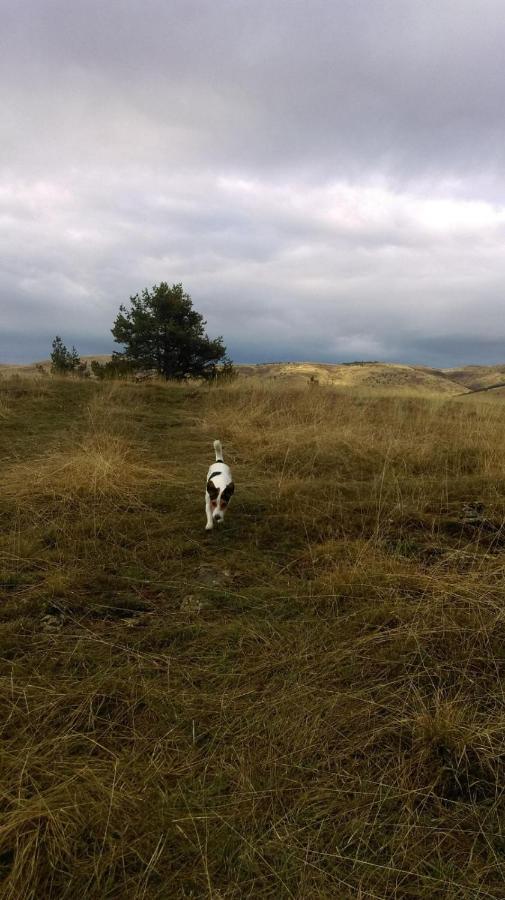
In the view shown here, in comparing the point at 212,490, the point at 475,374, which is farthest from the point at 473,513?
the point at 475,374

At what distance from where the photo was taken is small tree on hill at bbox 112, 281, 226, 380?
65.4 feet

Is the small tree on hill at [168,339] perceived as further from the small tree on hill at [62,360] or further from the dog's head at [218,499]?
the dog's head at [218,499]

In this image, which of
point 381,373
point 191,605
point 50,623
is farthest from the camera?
point 381,373

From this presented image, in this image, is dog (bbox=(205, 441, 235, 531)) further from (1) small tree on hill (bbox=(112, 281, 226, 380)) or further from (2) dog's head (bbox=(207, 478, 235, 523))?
(1) small tree on hill (bbox=(112, 281, 226, 380))

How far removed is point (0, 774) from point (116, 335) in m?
20.7

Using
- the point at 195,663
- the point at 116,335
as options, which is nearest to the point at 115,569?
the point at 195,663

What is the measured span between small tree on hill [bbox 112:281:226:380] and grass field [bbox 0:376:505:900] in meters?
15.3

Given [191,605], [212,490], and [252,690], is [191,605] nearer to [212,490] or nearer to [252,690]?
[252,690]

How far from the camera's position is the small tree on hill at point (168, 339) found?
65.4 feet

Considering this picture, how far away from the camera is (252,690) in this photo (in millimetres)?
2299

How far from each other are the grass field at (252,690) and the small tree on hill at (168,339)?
601 inches

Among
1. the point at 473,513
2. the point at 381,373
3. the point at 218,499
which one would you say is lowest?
the point at 473,513

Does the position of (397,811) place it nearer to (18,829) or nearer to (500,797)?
(500,797)

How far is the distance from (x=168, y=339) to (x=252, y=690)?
1891cm
